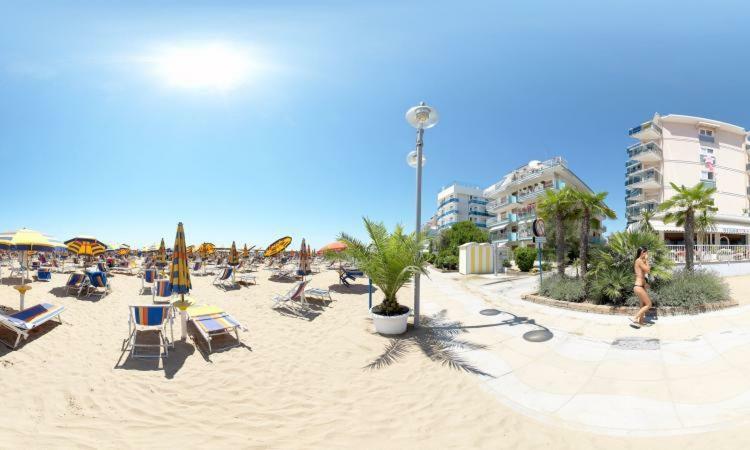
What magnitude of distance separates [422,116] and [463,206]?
2156 inches

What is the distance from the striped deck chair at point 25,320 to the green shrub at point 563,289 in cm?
1279

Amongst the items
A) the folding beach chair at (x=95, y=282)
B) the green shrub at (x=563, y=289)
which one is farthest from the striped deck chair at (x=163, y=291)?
the green shrub at (x=563, y=289)

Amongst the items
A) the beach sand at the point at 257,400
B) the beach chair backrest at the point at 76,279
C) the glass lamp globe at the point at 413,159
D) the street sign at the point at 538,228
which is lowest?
the beach sand at the point at 257,400

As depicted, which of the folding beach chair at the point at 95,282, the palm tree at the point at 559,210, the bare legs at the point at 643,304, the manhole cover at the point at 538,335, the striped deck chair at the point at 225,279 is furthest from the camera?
the striped deck chair at the point at 225,279

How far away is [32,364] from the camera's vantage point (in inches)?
200

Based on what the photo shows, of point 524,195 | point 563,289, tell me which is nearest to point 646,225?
point 563,289

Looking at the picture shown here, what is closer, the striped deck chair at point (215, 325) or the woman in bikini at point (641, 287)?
the striped deck chair at point (215, 325)

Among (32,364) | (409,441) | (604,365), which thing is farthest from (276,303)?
(604,365)

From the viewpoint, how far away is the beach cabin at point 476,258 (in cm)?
2145

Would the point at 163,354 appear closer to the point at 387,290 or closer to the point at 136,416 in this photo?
the point at 136,416

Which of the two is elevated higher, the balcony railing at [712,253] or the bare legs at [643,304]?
the balcony railing at [712,253]

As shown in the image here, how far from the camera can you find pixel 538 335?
21.3ft

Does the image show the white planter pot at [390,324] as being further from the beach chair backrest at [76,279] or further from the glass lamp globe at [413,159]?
the beach chair backrest at [76,279]

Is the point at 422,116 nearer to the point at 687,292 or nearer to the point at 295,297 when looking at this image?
the point at 295,297
